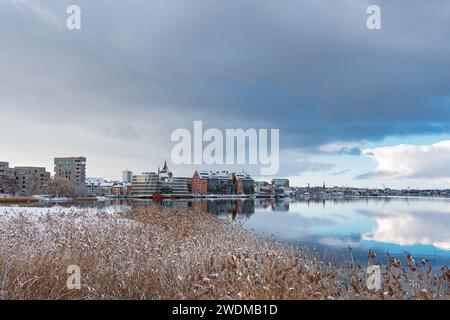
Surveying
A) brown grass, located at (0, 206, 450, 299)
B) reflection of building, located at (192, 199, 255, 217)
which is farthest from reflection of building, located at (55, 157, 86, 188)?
brown grass, located at (0, 206, 450, 299)

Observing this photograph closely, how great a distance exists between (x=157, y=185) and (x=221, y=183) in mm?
30139

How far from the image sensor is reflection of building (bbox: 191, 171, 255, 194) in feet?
562

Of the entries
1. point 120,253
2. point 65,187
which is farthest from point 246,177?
point 120,253

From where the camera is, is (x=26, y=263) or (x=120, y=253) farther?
(x=120, y=253)

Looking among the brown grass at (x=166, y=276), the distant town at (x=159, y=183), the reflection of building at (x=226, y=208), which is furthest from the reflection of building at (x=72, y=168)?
the brown grass at (x=166, y=276)

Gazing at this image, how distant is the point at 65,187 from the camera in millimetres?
108062

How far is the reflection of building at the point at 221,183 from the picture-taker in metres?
171

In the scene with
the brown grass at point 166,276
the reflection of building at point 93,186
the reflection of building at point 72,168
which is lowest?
the brown grass at point 166,276

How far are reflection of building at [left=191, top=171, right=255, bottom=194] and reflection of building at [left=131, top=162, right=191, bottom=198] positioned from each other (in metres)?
5.64

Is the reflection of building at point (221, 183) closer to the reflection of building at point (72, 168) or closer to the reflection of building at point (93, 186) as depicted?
the reflection of building at point (93, 186)

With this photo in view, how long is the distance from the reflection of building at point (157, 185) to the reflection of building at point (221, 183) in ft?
18.5

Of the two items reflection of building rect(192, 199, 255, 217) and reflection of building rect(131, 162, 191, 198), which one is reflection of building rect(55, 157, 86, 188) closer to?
reflection of building rect(131, 162, 191, 198)
